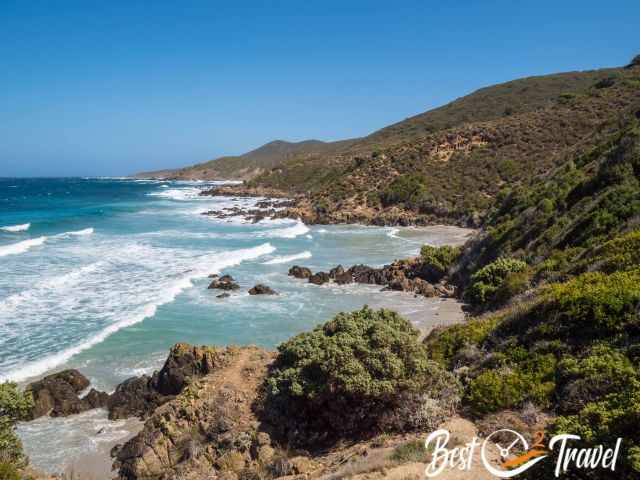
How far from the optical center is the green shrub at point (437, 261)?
24.8 metres

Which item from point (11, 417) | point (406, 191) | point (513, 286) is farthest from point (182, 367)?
point (406, 191)

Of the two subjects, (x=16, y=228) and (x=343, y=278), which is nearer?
(x=343, y=278)

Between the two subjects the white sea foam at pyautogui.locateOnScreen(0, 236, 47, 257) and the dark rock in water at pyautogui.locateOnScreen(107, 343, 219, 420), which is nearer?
the dark rock in water at pyautogui.locateOnScreen(107, 343, 219, 420)

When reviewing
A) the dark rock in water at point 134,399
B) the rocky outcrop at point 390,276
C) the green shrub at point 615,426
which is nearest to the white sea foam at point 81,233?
the rocky outcrop at point 390,276

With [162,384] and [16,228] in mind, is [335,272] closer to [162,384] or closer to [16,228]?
[162,384]

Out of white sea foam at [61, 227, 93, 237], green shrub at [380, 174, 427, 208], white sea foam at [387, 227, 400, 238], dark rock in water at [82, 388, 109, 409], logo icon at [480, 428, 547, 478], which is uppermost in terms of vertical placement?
green shrub at [380, 174, 427, 208]

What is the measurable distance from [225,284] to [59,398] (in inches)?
474

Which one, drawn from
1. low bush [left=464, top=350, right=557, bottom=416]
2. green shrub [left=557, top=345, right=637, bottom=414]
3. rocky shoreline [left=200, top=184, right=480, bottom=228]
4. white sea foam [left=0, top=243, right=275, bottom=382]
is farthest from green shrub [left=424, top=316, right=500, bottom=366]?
rocky shoreline [left=200, top=184, right=480, bottom=228]

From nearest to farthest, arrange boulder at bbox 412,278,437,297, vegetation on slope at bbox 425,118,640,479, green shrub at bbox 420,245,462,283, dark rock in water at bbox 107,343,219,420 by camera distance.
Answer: vegetation on slope at bbox 425,118,640,479 → dark rock in water at bbox 107,343,219,420 → boulder at bbox 412,278,437,297 → green shrub at bbox 420,245,462,283

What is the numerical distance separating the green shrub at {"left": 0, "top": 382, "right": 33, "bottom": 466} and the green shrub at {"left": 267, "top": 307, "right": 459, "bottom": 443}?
189 inches

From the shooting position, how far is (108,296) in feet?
77.6

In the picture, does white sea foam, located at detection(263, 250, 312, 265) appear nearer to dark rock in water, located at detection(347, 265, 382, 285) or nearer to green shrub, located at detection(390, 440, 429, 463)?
dark rock in water, located at detection(347, 265, 382, 285)

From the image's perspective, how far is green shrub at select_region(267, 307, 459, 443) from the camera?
8.38 meters

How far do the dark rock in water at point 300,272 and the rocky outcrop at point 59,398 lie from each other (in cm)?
1482
